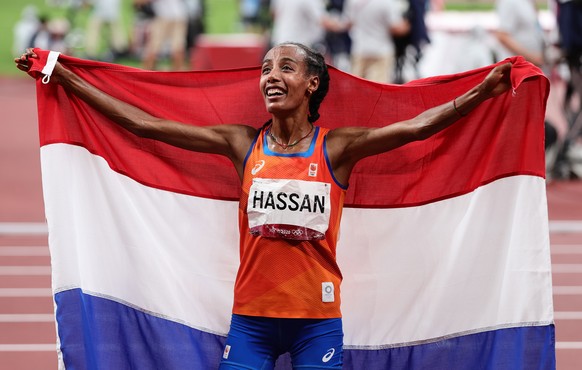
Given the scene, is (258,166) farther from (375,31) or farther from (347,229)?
(375,31)

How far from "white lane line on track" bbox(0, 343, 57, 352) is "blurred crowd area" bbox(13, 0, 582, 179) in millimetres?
6458

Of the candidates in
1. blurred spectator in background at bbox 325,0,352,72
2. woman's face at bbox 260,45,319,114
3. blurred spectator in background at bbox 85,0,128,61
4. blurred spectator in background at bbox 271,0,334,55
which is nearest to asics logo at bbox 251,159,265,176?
woman's face at bbox 260,45,319,114

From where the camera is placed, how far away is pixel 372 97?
5.35 metres

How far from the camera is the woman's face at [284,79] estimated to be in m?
4.66

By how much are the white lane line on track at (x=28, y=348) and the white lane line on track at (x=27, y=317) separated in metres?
0.56

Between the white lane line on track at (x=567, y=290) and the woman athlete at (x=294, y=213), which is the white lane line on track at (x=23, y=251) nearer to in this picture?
the white lane line on track at (x=567, y=290)

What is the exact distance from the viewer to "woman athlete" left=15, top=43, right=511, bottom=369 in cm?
463

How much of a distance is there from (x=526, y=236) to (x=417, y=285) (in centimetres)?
57

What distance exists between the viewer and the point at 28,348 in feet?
22.8

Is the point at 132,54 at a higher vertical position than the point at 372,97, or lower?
higher

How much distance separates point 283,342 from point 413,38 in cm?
984

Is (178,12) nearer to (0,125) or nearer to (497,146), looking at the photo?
(0,125)

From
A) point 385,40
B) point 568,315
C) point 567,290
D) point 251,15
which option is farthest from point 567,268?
point 251,15

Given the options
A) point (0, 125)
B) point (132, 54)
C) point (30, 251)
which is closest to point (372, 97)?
point (30, 251)
